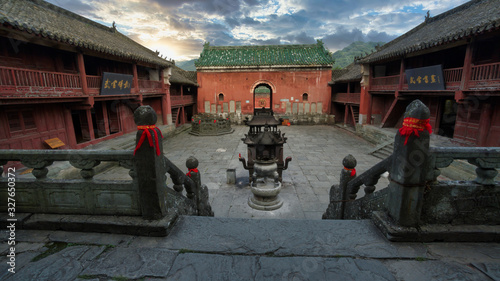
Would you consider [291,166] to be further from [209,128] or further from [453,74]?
[209,128]

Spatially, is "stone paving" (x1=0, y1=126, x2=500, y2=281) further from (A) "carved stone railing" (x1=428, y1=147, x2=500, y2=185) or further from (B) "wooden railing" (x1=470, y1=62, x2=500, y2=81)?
(B) "wooden railing" (x1=470, y1=62, x2=500, y2=81)

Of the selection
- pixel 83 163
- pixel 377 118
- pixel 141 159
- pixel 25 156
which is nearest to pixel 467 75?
pixel 377 118

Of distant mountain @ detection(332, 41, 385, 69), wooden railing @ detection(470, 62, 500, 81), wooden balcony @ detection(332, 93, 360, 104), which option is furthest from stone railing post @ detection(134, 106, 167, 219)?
distant mountain @ detection(332, 41, 385, 69)

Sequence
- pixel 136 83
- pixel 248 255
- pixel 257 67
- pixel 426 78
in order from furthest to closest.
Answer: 1. pixel 257 67
2. pixel 136 83
3. pixel 426 78
4. pixel 248 255

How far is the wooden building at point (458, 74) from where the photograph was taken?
25.4 ft

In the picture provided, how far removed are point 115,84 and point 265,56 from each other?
1467cm

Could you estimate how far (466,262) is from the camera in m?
2.05

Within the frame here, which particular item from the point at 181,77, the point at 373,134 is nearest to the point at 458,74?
the point at 373,134

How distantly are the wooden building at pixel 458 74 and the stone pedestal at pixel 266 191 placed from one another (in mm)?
7816

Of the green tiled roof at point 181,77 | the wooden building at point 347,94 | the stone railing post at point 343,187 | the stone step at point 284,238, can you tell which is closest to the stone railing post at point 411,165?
the stone step at point 284,238

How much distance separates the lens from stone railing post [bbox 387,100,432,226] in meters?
2.09

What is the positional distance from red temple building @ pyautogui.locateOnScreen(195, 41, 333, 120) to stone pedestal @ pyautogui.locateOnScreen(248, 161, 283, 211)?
15137mm

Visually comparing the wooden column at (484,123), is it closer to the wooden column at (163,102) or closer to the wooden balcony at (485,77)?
the wooden balcony at (485,77)

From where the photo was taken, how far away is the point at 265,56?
71.3ft
